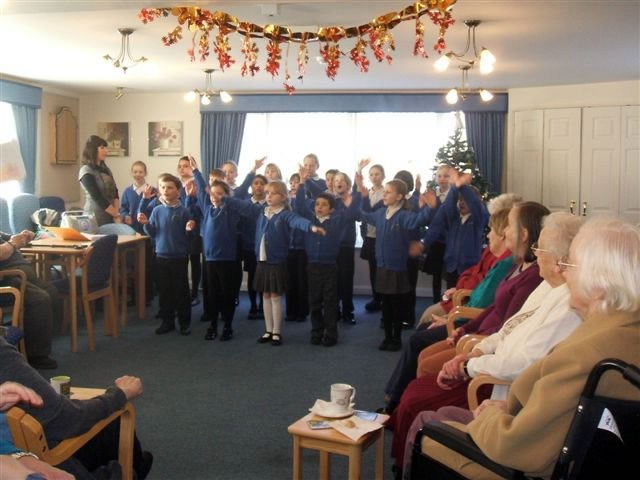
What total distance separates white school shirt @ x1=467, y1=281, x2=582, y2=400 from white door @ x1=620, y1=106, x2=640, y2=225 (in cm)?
553

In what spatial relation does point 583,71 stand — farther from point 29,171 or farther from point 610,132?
point 29,171

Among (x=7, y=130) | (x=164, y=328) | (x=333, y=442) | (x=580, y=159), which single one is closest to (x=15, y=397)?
(x=333, y=442)

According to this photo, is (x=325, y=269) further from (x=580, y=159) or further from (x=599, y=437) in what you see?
(x=599, y=437)

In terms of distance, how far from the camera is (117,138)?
9367mm

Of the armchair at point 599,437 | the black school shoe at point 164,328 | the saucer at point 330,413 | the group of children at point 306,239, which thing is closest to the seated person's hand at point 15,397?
the saucer at point 330,413

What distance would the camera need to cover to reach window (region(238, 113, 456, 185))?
8781mm

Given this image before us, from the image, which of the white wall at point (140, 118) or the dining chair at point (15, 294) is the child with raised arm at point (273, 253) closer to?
the dining chair at point (15, 294)

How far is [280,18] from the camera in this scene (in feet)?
16.5

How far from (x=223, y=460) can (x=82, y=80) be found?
5.98m

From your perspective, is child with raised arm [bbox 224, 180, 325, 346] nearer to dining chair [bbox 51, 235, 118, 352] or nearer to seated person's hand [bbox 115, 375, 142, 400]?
dining chair [bbox 51, 235, 118, 352]

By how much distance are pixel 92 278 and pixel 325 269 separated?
6.15 feet

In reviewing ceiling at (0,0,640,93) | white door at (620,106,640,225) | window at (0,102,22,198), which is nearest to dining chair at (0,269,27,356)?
ceiling at (0,0,640,93)

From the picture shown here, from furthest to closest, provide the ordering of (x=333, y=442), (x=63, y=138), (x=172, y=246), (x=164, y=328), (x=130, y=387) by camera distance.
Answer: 1. (x=63, y=138)
2. (x=164, y=328)
3. (x=172, y=246)
4. (x=333, y=442)
5. (x=130, y=387)

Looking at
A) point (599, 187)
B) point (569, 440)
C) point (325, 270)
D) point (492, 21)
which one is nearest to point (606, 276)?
point (569, 440)
